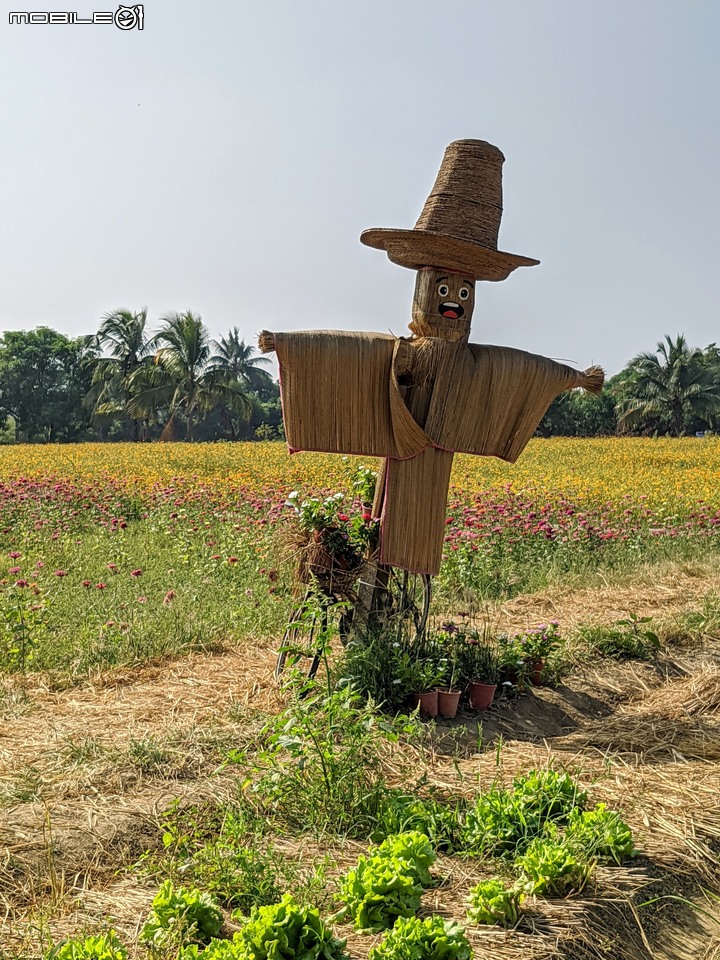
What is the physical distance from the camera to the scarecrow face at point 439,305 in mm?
4098

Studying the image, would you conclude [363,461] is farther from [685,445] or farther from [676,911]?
[685,445]

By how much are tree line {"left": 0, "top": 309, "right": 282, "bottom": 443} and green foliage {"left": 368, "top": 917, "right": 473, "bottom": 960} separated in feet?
83.7

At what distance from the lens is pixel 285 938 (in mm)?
2008

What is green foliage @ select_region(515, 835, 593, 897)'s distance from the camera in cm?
244

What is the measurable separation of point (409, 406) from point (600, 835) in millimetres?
2080

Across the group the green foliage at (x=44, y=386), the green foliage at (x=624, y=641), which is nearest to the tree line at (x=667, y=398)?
Answer: the green foliage at (x=44, y=386)

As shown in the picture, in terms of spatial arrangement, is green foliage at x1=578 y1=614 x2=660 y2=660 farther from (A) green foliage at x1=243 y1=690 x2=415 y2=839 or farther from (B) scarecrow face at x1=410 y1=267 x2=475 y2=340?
(A) green foliage at x1=243 y1=690 x2=415 y2=839

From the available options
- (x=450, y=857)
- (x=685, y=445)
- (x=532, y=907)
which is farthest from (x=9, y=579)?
(x=685, y=445)

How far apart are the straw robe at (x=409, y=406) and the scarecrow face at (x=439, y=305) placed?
0.09 meters

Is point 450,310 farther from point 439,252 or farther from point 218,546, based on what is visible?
point 218,546

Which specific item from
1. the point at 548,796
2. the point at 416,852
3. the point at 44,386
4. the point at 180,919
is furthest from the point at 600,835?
the point at 44,386

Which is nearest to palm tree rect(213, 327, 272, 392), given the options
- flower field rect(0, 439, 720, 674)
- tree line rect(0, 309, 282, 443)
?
tree line rect(0, 309, 282, 443)

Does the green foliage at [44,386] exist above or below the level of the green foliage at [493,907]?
above

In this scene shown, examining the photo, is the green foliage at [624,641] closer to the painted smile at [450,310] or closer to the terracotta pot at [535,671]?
the terracotta pot at [535,671]
